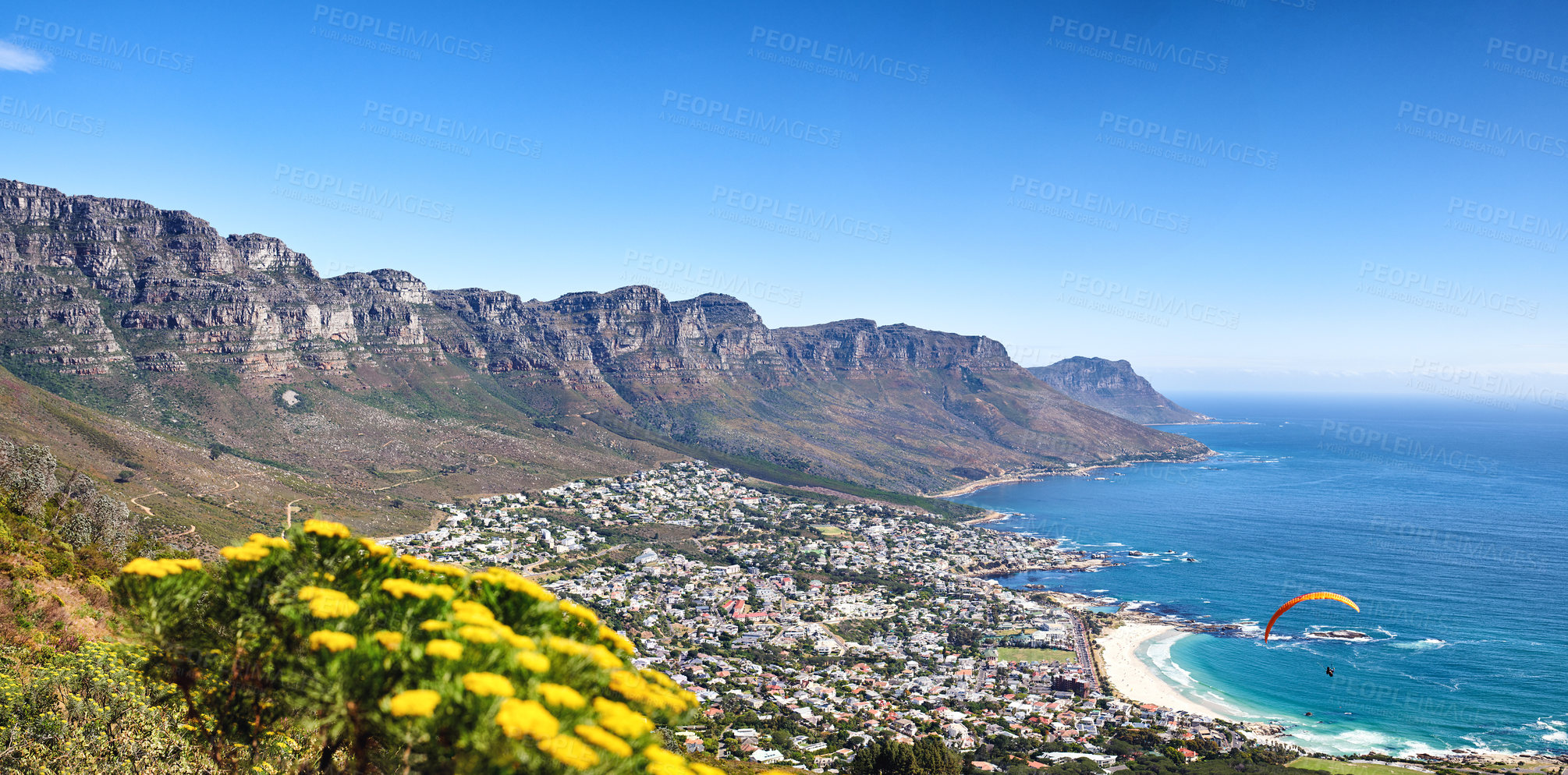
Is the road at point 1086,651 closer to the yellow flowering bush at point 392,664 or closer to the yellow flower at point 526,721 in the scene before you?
the yellow flowering bush at point 392,664

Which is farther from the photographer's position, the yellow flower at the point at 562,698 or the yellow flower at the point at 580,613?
the yellow flower at the point at 580,613

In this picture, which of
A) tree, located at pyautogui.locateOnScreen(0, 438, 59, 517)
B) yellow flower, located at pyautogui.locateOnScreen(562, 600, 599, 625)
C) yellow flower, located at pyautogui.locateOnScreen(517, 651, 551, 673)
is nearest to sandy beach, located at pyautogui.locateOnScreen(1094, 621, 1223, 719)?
yellow flower, located at pyautogui.locateOnScreen(562, 600, 599, 625)

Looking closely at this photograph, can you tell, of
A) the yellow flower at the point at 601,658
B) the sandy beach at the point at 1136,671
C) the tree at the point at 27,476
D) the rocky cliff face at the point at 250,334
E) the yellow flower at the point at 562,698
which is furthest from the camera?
the rocky cliff face at the point at 250,334

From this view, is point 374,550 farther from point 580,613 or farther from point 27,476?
point 27,476

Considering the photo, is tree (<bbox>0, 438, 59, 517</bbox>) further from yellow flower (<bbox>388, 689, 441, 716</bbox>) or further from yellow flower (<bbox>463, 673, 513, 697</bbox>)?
yellow flower (<bbox>463, 673, 513, 697</bbox>)

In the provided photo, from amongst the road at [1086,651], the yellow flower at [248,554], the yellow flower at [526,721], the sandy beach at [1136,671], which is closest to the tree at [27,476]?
the yellow flower at [248,554]
